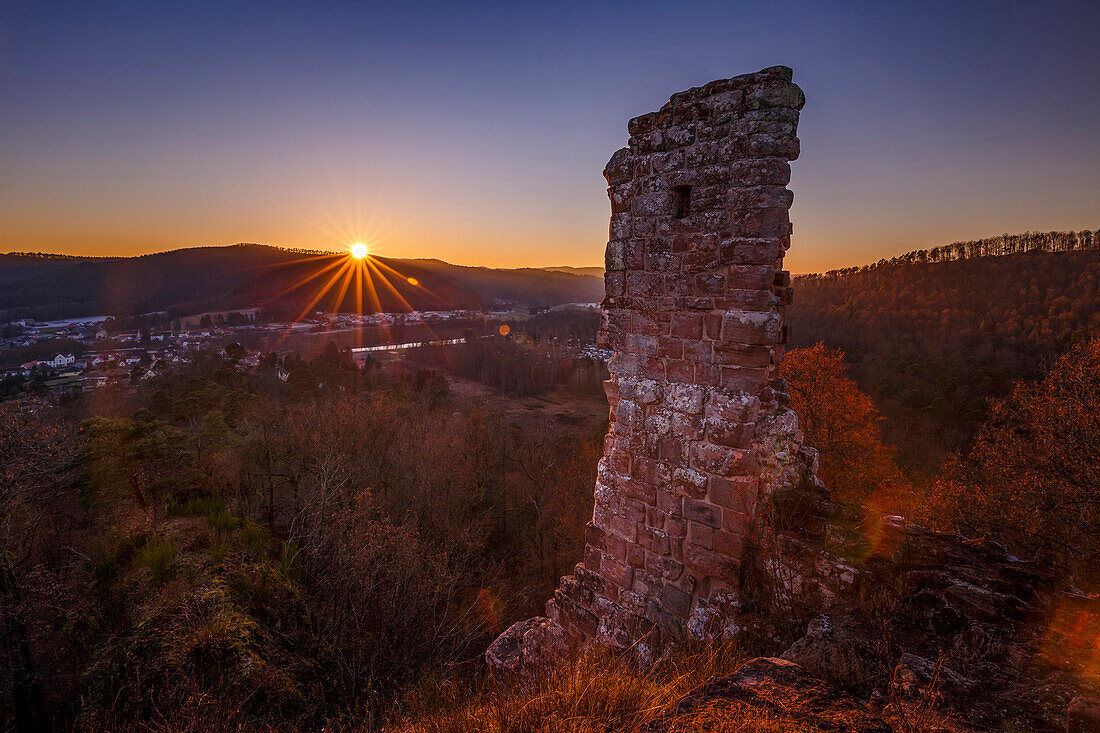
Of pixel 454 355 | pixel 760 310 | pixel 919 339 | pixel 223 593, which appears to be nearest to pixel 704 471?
pixel 760 310

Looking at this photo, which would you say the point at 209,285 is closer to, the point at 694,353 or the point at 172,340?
the point at 172,340

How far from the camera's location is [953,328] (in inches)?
1233

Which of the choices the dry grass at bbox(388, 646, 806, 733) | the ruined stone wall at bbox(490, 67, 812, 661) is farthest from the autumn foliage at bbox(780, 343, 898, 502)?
the dry grass at bbox(388, 646, 806, 733)

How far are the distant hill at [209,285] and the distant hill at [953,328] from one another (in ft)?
91.8

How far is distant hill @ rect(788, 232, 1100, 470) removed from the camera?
2272 centimetres

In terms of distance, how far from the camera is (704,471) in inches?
123

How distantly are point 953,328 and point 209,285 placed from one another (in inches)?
3647

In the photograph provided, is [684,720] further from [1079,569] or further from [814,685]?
[1079,569]

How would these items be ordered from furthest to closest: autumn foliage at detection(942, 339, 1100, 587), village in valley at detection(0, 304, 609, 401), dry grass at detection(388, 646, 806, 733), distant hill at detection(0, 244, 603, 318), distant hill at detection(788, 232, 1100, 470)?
distant hill at detection(0, 244, 603, 318)
village in valley at detection(0, 304, 609, 401)
distant hill at detection(788, 232, 1100, 470)
autumn foliage at detection(942, 339, 1100, 587)
dry grass at detection(388, 646, 806, 733)

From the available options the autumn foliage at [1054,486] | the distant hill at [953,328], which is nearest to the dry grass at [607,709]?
the autumn foliage at [1054,486]

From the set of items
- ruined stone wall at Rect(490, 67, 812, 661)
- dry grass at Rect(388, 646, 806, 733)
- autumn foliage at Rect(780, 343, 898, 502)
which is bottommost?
autumn foliage at Rect(780, 343, 898, 502)

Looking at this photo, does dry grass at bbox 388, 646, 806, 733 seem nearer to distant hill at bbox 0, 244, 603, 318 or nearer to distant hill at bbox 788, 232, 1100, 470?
distant hill at bbox 788, 232, 1100, 470

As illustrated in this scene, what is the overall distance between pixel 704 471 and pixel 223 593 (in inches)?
238

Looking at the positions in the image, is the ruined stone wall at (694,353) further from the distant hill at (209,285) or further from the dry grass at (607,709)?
the distant hill at (209,285)
